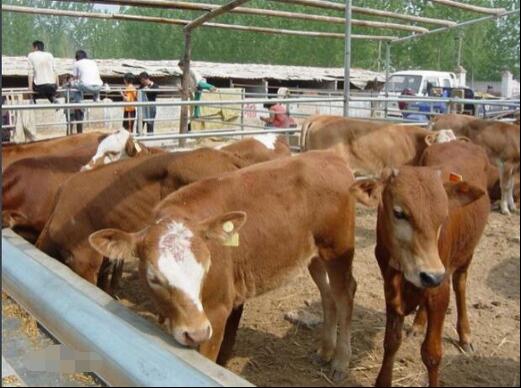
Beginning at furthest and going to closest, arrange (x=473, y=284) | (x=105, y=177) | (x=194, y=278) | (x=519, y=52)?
(x=105, y=177) < (x=473, y=284) < (x=194, y=278) < (x=519, y=52)

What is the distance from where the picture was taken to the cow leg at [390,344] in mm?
1277

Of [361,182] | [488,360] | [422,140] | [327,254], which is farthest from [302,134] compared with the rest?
[488,360]

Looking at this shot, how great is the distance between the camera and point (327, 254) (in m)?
3.11

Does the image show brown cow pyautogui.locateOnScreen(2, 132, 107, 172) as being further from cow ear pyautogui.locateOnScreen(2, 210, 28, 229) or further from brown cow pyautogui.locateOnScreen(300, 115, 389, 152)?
brown cow pyautogui.locateOnScreen(300, 115, 389, 152)

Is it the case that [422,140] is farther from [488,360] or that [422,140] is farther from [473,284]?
[488,360]

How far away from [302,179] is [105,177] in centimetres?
143

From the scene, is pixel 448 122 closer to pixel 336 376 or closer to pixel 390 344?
pixel 390 344

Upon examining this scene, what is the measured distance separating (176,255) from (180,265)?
0.13ft

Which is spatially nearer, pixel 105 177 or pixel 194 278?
pixel 194 278

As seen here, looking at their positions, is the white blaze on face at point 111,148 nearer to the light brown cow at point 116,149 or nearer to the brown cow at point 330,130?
the light brown cow at point 116,149

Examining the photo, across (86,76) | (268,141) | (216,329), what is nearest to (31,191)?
(268,141)

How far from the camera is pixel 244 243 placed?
283 centimetres

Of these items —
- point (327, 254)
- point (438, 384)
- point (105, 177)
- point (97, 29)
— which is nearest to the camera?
point (438, 384)

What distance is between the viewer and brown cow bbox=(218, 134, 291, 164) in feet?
14.6
